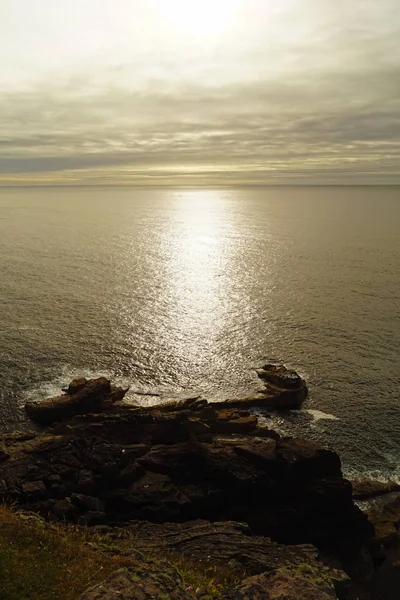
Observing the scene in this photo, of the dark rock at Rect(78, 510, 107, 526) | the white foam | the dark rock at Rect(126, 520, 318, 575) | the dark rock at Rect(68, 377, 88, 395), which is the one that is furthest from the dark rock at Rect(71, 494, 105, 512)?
the white foam

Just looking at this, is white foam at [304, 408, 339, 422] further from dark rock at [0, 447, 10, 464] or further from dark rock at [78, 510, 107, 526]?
dark rock at [0, 447, 10, 464]

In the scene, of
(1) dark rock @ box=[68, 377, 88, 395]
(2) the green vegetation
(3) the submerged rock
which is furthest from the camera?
(1) dark rock @ box=[68, 377, 88, 395]

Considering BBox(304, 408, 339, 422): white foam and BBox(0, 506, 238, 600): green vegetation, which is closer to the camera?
BBox(0, 506, 238, 600): green vegetation

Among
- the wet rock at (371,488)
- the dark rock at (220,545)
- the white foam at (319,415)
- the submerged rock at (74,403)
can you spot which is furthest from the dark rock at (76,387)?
the wet rock at (371,488)

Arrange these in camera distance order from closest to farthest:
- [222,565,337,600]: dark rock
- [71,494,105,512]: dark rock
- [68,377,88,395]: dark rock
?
[222,565,337,600]: dark rock
[71,494,105,512]: dark rock
[68,377,88,395]: dark rock

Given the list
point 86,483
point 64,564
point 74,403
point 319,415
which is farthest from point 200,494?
point 319,415
